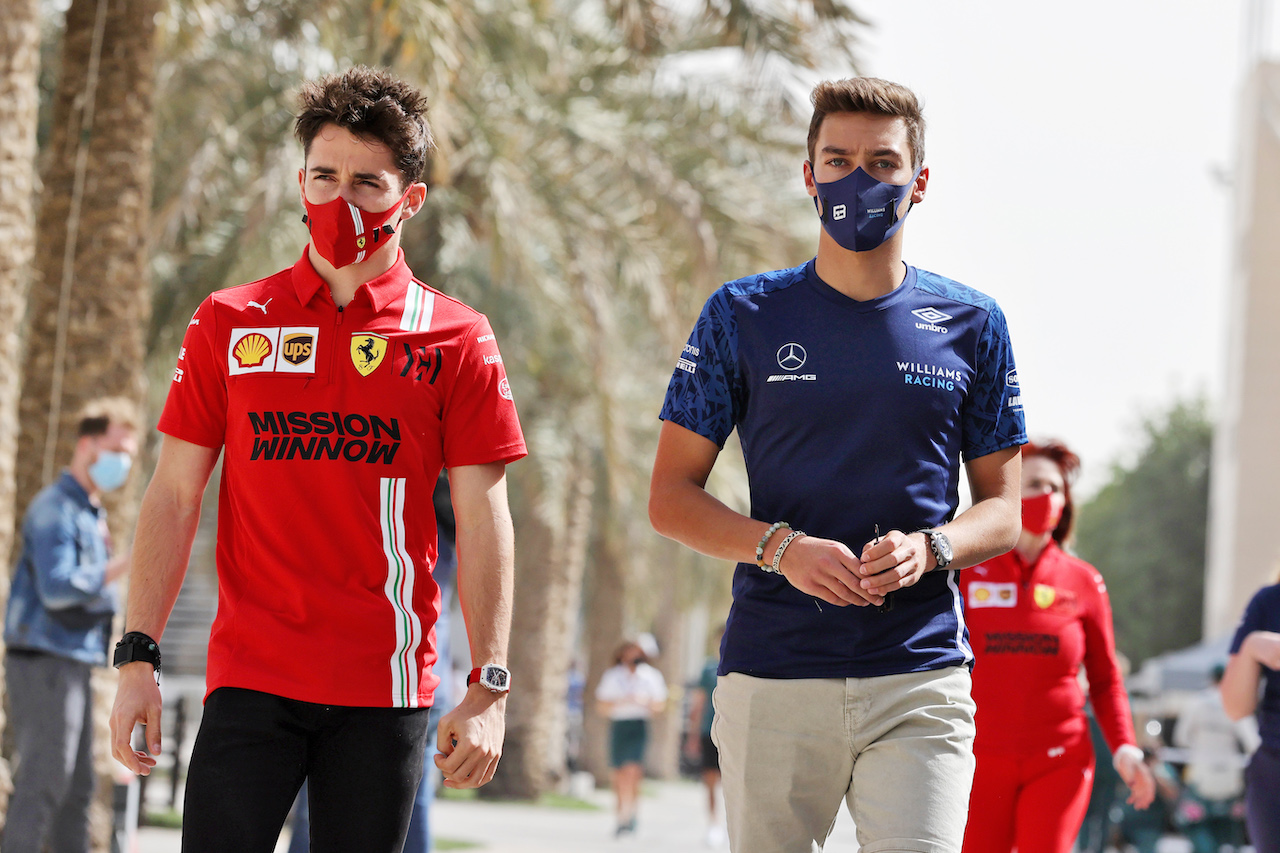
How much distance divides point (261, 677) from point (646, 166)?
1092cm

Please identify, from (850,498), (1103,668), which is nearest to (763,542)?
(850,498)

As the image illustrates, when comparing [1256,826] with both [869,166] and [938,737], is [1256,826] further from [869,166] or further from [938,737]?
[869,166]

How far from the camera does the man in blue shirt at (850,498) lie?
3.40m

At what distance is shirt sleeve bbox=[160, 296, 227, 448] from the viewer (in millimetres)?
3449

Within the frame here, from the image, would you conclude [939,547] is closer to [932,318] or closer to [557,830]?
[932,318]

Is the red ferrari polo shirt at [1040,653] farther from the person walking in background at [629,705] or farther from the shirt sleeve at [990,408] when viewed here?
the person walking in background at [629,705]

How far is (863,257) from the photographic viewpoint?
365 cm

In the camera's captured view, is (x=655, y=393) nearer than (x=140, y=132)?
No

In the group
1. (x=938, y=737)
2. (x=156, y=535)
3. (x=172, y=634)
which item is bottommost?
(x=172, y=634)

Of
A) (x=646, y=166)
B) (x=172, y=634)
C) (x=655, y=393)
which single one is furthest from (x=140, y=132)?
(x=172, y=634)

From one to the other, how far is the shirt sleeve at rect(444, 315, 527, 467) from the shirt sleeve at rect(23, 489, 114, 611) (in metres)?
3.78

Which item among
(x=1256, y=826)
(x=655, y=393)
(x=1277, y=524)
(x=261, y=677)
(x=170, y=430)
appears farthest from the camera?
(x=1277, y=524)

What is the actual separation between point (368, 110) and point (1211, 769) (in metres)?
11.2

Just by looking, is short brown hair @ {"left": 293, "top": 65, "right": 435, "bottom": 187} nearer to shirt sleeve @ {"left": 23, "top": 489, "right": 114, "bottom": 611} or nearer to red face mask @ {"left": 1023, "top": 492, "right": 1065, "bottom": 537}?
red face mask @ {"left": 1023, "top": 492, "right": 1065, "bottom": 537}
